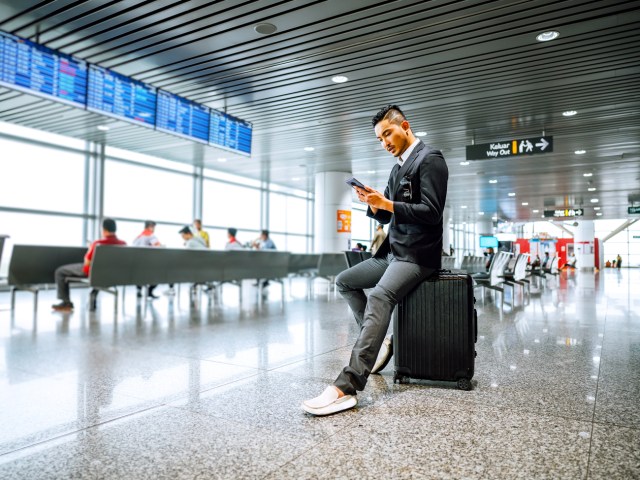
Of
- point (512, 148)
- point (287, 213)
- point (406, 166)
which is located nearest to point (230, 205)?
point (287, 213)

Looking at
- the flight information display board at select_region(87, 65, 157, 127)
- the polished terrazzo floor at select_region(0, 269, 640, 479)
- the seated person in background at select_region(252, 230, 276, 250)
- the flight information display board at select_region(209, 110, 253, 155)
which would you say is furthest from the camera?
the seated person in background at select_region(252, 230, 276, 250)

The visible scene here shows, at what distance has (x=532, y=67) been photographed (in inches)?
256

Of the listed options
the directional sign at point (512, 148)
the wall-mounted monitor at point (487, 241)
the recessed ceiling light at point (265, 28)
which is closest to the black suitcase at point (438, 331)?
the recessed ceiling light at point (265, 28)

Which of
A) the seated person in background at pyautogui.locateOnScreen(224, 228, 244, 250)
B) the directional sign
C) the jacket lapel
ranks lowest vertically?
the seated person in background at pyautogui.locateOnScreen(224, 228, 244, 250)

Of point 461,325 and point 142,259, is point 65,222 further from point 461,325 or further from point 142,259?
point 461,325

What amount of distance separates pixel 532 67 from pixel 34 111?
8.96m

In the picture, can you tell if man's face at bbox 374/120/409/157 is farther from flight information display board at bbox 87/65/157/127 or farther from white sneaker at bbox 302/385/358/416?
flight information display board at bbox 87/65/157/127

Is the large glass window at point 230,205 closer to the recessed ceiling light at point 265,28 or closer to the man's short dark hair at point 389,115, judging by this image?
the recessed ceiling light at point 265,28

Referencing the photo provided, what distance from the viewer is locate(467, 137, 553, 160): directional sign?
8.73 meters

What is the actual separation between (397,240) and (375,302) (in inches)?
16.1

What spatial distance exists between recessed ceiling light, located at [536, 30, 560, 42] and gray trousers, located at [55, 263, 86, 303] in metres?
6.64

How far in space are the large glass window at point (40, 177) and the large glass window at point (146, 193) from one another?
0.81 meters

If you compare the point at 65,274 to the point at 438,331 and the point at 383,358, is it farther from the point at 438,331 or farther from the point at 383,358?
the point at 438,331

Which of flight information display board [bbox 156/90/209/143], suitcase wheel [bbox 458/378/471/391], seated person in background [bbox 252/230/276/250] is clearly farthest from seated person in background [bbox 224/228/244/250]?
suitcase wheel [bbox 458/378/471/391]
